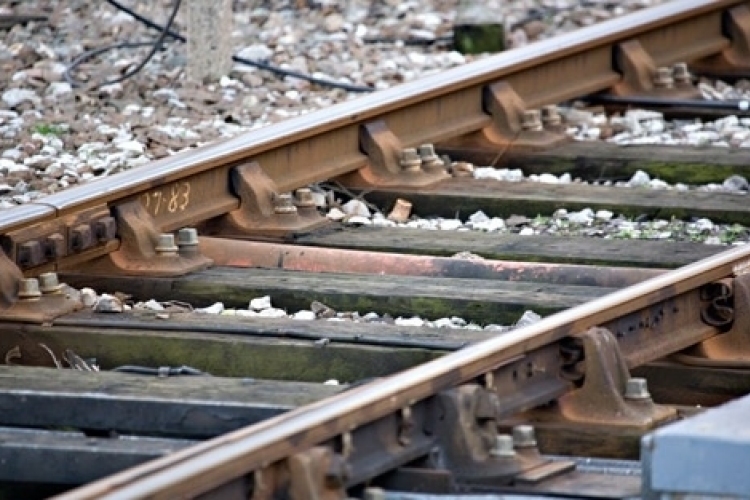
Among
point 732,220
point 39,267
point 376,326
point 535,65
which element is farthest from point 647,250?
point 535,65

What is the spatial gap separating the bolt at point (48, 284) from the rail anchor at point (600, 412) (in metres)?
1.29

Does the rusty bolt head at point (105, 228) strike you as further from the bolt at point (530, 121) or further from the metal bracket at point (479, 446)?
the bolt at point (530, 121)

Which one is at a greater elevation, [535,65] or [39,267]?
[535,65]

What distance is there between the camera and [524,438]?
3.98 meters

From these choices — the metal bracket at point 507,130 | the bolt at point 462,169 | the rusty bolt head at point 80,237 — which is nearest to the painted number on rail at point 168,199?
the rusty bolt head at point 80,237

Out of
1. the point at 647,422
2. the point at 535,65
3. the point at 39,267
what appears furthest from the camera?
the point at 535,65

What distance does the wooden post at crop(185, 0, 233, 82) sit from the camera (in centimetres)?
867

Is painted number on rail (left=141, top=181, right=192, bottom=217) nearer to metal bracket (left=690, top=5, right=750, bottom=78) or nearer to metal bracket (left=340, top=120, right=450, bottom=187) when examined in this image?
metal bracket (left=340, top=120, right=450, bottom=187)

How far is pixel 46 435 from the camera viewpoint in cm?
398

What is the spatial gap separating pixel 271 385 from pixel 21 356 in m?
0.80

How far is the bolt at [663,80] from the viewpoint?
8586mm

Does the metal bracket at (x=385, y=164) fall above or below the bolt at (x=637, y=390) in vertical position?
above

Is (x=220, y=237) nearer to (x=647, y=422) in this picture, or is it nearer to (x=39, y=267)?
(x=39, y=267)

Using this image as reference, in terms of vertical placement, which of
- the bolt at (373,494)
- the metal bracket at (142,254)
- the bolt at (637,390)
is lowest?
the bolt at (373,494)
